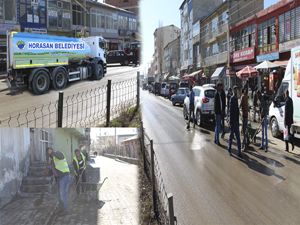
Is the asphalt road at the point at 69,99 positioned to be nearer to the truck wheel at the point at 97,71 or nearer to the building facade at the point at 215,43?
the truck wheel at the point at 97,71

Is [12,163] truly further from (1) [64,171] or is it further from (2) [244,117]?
(2) [244,117]

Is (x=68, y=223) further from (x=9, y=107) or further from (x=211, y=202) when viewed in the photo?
(x=211, y=202)

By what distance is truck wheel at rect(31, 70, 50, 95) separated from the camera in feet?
7.62

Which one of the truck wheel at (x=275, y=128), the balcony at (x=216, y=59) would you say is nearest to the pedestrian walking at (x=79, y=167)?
the truck wheel at (x=275, y=128)

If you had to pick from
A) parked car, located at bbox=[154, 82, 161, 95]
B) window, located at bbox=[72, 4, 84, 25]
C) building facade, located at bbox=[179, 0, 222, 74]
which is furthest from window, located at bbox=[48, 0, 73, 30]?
building facade, located at bbox=[179, 0, 222, 74]

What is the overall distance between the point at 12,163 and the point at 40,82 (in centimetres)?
101

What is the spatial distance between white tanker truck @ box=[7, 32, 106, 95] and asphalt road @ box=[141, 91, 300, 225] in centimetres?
91

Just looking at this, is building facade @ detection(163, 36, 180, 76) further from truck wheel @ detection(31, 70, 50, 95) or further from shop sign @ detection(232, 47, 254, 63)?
truck wheel @ detection(31, 70, 50, 95)

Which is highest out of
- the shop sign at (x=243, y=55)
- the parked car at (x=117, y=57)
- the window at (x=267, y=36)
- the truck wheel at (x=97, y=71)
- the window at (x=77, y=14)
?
the window at (x=267, y=36)

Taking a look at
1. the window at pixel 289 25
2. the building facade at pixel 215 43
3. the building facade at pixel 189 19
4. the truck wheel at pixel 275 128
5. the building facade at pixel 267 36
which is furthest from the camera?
the building facade at pixel 189 19

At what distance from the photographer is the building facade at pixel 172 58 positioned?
59125mm

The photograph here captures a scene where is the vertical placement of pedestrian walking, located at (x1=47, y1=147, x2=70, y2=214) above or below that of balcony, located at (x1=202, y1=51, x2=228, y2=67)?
below

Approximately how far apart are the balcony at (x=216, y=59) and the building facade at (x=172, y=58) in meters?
18.5

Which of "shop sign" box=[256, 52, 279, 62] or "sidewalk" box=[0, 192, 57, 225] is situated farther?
"shop sign" box=[256, 52, 279, 62]
